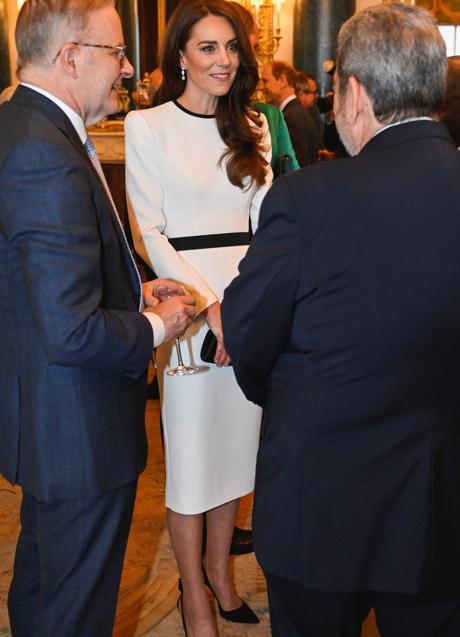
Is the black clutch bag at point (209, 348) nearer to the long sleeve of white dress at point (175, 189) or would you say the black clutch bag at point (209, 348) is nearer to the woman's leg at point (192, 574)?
the long sleeve of white dress at point (175, 189)

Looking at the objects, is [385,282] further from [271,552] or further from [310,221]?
[271,552]

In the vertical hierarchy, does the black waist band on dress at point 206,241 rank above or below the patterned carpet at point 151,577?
above

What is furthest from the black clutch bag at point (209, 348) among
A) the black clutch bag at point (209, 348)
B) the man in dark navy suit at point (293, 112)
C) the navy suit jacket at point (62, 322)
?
the man in dark navy suit at point (293, 112)

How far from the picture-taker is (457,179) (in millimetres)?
1625

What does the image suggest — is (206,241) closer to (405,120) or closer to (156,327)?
(156,327)

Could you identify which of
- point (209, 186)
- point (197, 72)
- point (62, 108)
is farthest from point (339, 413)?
point (197, 72)

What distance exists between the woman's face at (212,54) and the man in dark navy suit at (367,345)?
98cm

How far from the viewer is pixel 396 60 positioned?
159 centimetres

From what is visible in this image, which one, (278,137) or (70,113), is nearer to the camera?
(70,113)

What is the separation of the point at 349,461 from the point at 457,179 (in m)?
0.60

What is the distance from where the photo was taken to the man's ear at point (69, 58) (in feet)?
5.97

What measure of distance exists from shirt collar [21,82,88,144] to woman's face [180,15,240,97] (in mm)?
804

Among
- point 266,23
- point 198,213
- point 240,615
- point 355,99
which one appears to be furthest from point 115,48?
point 266,23

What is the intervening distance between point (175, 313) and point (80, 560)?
62 centimetres
